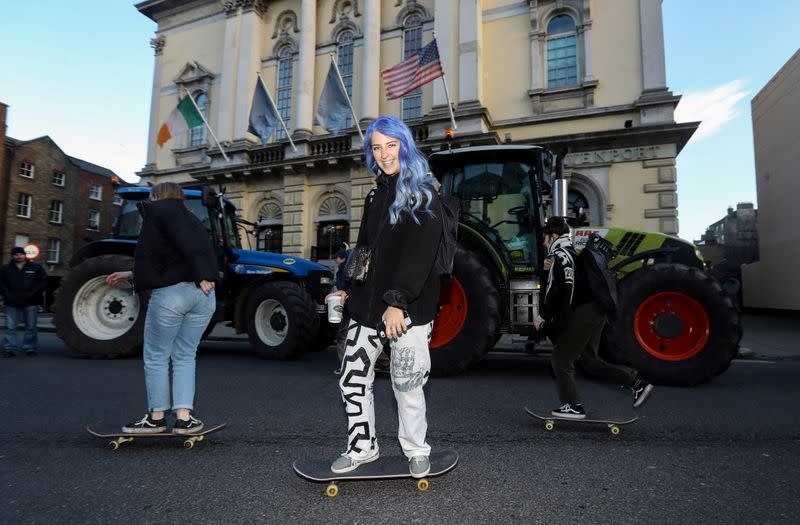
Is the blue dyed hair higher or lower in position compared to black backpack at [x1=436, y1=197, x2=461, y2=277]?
higher

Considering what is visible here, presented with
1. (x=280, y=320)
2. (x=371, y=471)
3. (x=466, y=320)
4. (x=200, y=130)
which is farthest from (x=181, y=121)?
(x=371, y=471)

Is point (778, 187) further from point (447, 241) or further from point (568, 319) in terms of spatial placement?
point (447, 241)

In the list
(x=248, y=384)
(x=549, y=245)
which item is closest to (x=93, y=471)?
(x=248, y=384)

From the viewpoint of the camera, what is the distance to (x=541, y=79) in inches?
671

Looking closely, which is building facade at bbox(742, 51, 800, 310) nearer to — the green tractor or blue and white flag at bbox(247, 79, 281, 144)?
the green tractor

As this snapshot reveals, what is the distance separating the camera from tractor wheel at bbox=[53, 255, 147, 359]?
7.30 metres

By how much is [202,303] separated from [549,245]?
9.42 feet

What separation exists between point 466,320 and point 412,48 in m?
17.3

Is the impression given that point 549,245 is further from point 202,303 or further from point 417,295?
point 202,303

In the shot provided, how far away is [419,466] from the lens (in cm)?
238

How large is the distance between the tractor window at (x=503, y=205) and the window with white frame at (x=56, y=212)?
36282mm

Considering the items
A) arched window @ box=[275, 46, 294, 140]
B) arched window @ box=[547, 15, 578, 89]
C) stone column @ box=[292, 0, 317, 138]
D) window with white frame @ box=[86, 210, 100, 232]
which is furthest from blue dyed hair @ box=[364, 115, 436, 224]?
window with white frame @ box=[86, 210, 100, 232]

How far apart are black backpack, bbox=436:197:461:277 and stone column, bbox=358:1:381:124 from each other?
17868 millimetres

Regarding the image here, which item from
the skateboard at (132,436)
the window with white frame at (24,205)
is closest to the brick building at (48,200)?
the window with white frame at (24,205)
